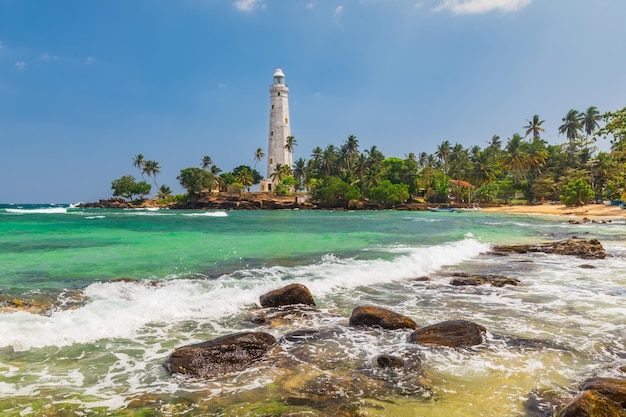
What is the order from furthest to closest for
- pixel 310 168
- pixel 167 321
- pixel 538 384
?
pixel 310 168 < pixel 167 321 < pixel 538 384

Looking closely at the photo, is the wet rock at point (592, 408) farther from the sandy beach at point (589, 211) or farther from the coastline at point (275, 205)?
the coastline at point (275, 205)

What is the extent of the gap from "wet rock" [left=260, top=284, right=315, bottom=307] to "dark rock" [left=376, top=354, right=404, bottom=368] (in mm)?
4048

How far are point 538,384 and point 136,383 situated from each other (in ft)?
17.5

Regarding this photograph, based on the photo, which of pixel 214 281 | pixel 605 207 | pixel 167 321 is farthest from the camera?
pixel 605 207

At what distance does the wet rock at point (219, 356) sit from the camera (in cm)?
612

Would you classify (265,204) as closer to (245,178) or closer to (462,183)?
(245,178)

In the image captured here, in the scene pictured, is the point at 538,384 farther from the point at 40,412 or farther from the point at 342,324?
the point at 40,412

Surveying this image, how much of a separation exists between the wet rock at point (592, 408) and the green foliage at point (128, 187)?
116894 millimetres

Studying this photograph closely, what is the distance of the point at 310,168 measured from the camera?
336 feet

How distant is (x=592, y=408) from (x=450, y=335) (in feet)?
10.3

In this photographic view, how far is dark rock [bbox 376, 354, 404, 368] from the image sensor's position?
6.24 m

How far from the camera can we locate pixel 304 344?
7312 mm

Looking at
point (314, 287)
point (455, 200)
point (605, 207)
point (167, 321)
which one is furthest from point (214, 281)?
point (455, 200)

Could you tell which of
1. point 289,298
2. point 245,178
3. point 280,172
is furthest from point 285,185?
point 289,298
